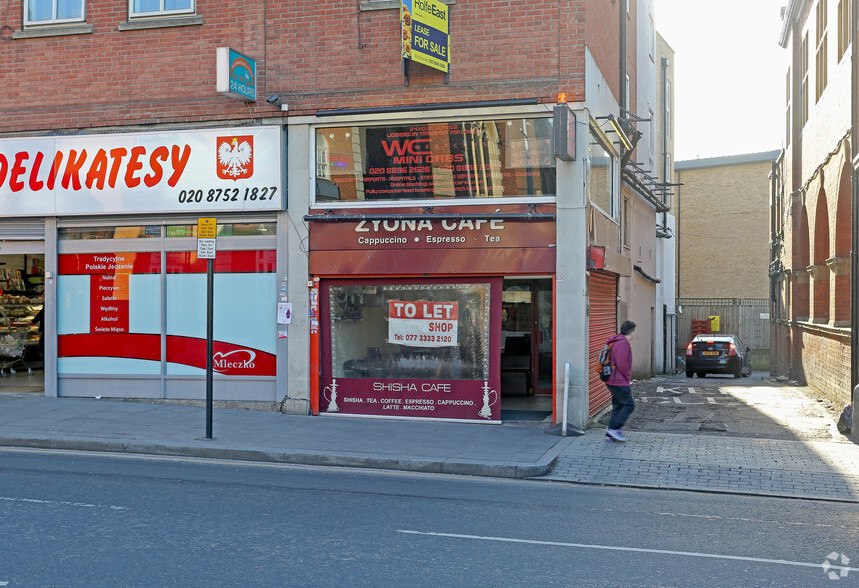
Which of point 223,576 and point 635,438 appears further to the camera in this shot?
point 635,438

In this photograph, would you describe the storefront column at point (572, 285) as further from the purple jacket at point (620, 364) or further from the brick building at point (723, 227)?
the brick building at point (723, 227)

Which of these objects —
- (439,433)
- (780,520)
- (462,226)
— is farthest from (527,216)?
(780,520)

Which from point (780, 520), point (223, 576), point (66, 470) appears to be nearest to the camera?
point (223, 576)

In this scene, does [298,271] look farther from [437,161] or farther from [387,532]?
[387,532]

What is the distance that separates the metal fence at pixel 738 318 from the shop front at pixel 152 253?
29.0 m

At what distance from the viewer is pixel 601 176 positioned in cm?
1469

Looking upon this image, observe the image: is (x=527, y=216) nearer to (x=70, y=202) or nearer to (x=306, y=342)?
(x=306, y=342)

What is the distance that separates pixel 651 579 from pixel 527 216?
24.9 feet

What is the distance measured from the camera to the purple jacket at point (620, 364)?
37.7 ft

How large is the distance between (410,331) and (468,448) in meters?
3.06

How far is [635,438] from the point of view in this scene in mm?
11828

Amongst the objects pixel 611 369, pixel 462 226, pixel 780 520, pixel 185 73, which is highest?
pixel 185 73

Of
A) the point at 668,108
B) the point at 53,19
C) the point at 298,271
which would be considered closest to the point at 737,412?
the point at 298,271

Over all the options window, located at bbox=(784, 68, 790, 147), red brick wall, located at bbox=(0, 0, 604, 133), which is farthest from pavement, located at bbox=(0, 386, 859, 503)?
window, located at bbox=(784, 68, 790, 147)
